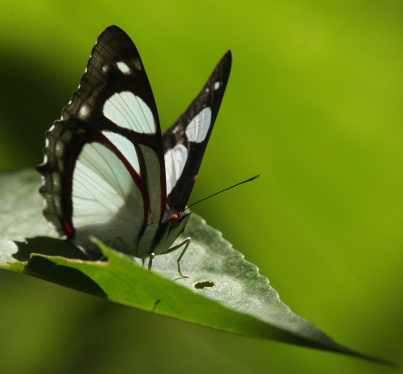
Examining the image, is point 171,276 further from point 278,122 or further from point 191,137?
point 278,122

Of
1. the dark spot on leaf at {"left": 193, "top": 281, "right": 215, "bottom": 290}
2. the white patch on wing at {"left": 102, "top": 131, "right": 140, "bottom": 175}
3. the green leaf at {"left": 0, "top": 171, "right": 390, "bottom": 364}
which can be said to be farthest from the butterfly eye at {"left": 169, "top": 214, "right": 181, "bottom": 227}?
the dark spot on leaf at {"left": 193, "top": 281, "right": 215, "bottom": 290}

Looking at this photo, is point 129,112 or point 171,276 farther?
point 129,112

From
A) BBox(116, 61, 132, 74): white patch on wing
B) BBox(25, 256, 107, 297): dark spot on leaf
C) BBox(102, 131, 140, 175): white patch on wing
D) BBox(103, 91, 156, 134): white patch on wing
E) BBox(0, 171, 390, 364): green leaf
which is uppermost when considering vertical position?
BBox(116, 61, 132, 74): white patch on wing

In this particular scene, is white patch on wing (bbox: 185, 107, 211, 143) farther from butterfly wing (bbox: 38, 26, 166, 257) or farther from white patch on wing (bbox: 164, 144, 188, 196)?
butterfly wing (bbox: 38, 26, 166, 257)

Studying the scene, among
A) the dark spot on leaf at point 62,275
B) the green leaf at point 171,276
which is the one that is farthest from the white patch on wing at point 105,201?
the dark spot on leaf at point 62,275

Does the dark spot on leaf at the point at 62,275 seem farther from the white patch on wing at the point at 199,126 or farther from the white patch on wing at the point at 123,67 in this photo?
the white patch on wing at the point at 199,126

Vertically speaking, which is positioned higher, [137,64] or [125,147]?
[137,64]

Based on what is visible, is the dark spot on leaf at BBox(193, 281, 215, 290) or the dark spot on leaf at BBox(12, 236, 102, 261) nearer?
the dark spot on leaf at BBox(193, 281, 215, 290)

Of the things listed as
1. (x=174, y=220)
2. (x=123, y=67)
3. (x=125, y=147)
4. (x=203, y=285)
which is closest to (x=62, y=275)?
(x=203, y=285)
